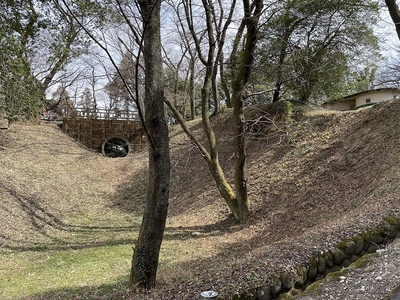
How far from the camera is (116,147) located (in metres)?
19.1

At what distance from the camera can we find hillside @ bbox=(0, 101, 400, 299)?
13.3 feet

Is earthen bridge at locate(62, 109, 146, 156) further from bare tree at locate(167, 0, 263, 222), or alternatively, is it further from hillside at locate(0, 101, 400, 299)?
bare tree at locate(167, 0, 263, 222)

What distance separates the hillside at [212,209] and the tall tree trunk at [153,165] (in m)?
0.35

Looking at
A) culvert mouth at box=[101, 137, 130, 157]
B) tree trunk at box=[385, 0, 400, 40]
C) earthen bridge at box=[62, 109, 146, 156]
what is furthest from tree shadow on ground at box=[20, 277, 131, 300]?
culvert mouth at box=[101, 137, 130, 157]

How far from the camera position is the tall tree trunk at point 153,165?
3.67 m

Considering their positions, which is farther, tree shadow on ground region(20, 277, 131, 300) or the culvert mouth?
the culvert mouth

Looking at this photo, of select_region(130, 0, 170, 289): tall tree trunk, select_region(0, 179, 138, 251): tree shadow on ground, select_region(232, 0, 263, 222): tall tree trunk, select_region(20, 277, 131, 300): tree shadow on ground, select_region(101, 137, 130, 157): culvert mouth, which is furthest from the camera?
select_region(101, 137, 130, 157): culvert mouth

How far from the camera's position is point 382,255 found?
10.6ft

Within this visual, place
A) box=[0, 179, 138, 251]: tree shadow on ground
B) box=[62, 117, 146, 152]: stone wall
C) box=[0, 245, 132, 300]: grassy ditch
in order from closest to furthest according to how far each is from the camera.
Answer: box=[0, 245, 132, 300]: grassy ditch < box=[0, 179, 138, 251]: tree shadow on ground < box=[62, 117, 146, 152]: stone wall

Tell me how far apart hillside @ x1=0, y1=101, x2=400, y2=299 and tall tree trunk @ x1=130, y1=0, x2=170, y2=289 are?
35 centimetres

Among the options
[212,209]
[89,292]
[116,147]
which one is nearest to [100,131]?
[116,147]

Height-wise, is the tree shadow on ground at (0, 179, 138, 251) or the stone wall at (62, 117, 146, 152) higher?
the stone wall at (62, 117, 146, 152)

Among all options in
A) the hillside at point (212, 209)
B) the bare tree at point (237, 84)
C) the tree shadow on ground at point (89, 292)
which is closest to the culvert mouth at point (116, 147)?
the hillside at point (212, 209)

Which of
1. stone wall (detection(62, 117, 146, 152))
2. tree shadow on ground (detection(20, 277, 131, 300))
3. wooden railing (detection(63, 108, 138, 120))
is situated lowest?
tree shadow on ground (detection(20, 277, 131, 300))
